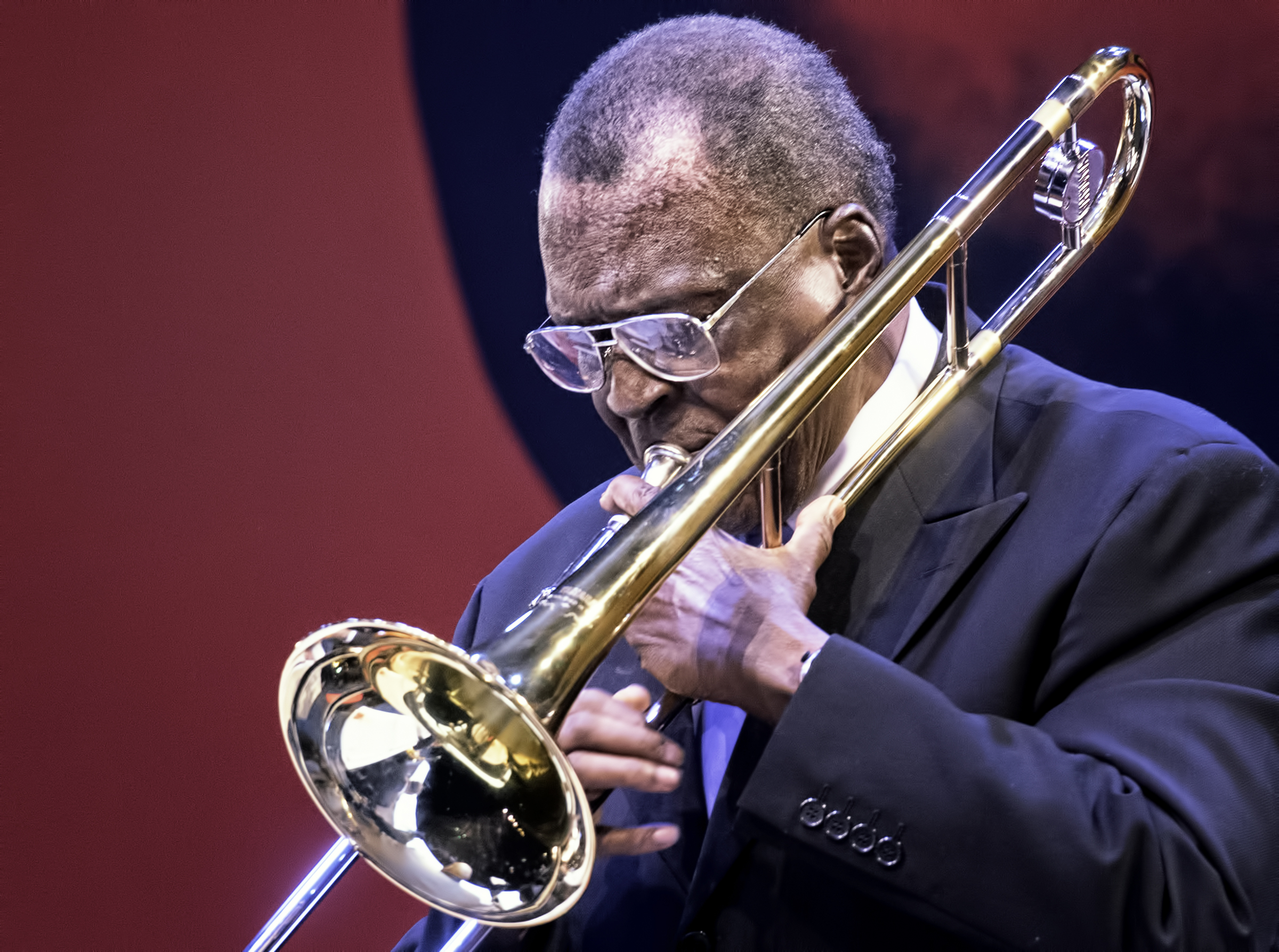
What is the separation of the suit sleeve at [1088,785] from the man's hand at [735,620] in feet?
0.19

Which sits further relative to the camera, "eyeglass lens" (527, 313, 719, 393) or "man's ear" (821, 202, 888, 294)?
"man's ear" (821, 202, 888, 294)

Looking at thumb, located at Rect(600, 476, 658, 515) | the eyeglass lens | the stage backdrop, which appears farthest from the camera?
the stage backdrop

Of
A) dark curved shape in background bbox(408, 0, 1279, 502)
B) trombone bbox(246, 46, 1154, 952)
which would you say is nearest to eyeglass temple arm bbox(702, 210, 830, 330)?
trombone bbox(246, 46, 1154, 952)

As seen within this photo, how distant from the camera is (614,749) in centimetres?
129

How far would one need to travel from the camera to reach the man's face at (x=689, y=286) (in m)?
1.71

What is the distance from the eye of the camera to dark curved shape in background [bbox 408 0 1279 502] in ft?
6.37

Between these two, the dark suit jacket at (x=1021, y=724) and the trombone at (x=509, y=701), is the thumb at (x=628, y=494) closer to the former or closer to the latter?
the trombone at (x=509, y=701)

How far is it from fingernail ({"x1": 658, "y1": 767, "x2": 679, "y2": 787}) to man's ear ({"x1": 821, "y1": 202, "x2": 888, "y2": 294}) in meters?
0.87

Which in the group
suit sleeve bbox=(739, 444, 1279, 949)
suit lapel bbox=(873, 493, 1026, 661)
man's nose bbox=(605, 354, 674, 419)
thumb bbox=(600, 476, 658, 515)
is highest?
man's nose bbox=(605, 354, 674, 419)

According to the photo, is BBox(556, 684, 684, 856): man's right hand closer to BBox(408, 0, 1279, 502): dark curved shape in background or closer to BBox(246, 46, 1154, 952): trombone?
BBox(246, 46, 1154, 952): trombone

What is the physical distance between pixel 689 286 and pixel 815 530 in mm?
449

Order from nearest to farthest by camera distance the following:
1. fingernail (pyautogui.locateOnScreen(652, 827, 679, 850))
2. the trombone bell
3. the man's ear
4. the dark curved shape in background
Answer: the trombone bell
fingernail (pyautogui.locateOnScreen(652, 827, 679, 850))
the man's ear
the dark curved shape in background

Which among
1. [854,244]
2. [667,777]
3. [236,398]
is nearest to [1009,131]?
[854,244]

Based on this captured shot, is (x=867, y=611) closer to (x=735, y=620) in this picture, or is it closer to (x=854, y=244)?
(x=735, y=620)
